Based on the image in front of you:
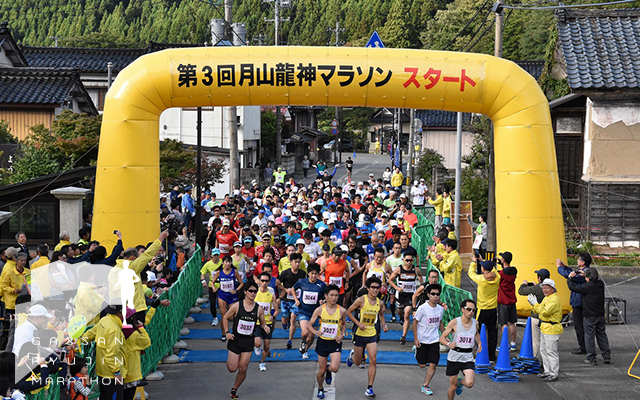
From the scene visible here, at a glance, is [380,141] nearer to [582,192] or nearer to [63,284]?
[582,192]

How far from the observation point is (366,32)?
9681 centimetres

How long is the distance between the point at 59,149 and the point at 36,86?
733 centimetres

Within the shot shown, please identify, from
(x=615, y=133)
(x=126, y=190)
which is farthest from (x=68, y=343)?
(x=615, y=133)

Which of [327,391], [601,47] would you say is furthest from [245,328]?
[601,47]

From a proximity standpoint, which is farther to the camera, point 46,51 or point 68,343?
point 46,51

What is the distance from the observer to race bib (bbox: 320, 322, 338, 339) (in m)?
10.6

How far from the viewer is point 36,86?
26.9 m

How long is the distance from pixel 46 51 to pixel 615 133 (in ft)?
105

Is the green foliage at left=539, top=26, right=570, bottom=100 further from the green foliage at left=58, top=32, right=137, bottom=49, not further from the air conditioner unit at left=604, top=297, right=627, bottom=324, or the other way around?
the green foliage at left=58, top=32, right=137, bottom=49

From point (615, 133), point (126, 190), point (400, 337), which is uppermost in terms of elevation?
point (615, 133)

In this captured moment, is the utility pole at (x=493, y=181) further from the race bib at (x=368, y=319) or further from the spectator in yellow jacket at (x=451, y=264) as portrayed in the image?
the race bib at (x=368, y=319)

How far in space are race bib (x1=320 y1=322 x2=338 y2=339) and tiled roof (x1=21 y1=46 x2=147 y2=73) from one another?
32305mm

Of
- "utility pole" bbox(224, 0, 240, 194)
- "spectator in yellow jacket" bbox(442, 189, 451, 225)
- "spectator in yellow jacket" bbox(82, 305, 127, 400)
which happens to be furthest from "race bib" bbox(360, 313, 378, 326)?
"utility pole" bbox(224, 0, 240, 194)

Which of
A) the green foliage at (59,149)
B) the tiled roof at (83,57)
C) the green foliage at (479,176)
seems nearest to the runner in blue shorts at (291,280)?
the green foliage at (59,149)
